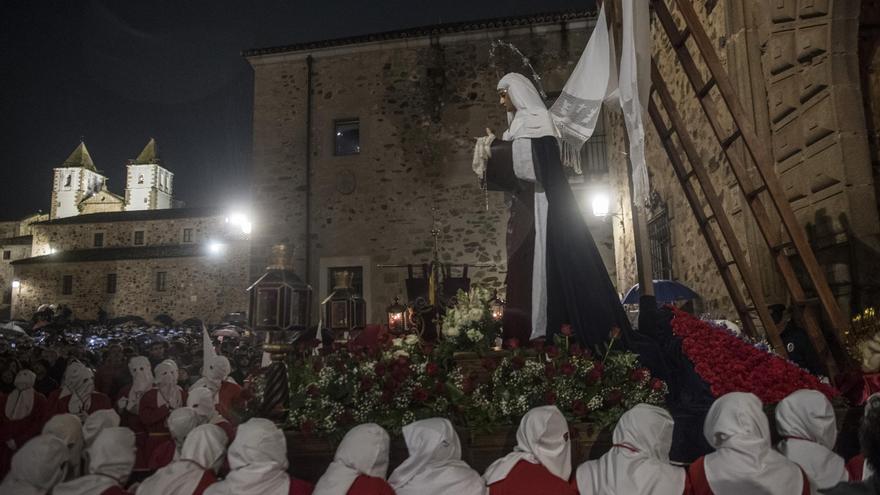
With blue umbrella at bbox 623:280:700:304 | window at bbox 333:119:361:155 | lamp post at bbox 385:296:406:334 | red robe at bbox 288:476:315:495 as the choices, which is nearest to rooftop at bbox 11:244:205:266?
window at bbox 333:119:361:155

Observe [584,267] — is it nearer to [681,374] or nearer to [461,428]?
[681,374]

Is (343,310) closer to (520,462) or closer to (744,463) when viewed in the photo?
(520,462)

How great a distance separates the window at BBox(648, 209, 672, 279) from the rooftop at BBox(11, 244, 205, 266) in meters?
33.0

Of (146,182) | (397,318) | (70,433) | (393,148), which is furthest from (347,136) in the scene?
(146,182)

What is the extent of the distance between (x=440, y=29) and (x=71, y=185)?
69298 mm

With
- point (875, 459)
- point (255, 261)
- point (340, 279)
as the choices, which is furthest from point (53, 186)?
point (875, 459)

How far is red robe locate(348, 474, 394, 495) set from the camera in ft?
9.13

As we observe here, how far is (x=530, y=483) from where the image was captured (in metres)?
2.86

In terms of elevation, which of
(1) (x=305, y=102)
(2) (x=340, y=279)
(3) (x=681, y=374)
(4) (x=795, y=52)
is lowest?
(3) (x=681, y=374)

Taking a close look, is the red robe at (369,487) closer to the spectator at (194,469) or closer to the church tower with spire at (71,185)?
the spectator at (194,469)

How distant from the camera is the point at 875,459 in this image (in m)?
1.63

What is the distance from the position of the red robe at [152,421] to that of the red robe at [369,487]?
3319mm

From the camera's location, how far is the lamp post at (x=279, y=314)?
147 inches

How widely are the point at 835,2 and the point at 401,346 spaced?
5462mm
